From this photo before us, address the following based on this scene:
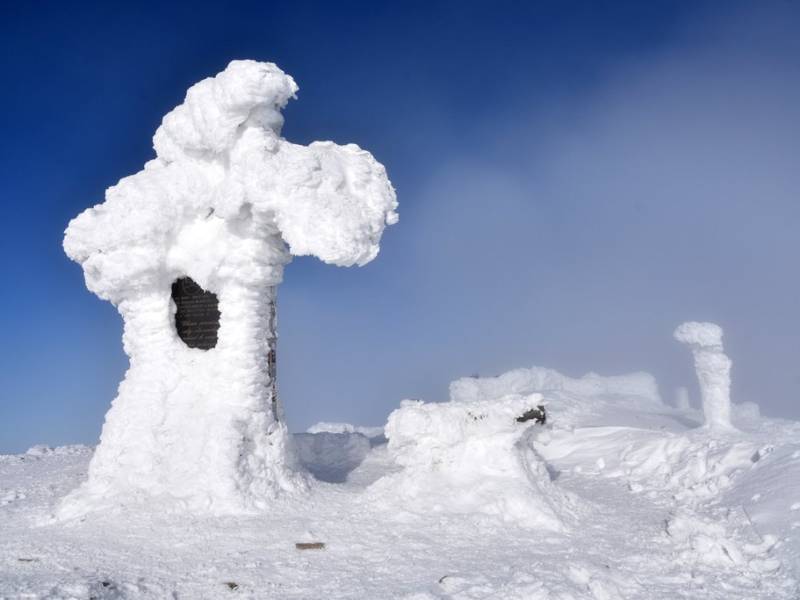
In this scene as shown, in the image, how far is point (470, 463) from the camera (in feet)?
29.1

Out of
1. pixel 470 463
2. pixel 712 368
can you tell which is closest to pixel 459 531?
pixel 470 463

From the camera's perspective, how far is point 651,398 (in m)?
37.8

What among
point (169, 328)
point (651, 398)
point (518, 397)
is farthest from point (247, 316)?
point (651, 398)

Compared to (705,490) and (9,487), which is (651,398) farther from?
(9,487)

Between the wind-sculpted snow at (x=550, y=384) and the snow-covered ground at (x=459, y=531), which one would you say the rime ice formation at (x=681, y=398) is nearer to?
the wind-sculpted snow at (x=550, y=384)

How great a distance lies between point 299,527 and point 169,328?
404 cm

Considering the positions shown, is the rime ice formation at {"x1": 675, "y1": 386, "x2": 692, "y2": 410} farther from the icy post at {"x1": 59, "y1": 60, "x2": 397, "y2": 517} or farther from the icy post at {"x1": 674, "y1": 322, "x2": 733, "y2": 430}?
the icy post at {"x1": 59, "y1": 60, "x2": 397, "y2": 517}

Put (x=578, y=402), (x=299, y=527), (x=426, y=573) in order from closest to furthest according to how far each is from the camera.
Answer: (x=426, y=573) < (x=299, y=527) < (x=578, y=402)

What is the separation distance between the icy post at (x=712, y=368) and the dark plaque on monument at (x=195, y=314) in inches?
730

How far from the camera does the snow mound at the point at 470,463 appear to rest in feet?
26.8

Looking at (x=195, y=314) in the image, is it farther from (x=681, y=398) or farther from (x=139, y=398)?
(x=681, y=398)

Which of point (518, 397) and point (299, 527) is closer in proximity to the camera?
point (299, 527)

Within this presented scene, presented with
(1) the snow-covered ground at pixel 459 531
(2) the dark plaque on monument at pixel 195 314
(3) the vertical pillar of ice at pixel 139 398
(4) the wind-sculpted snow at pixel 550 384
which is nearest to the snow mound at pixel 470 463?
(1) the snow-covered ground at pixel 459 531

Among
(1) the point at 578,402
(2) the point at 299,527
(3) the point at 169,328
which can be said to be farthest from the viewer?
(1) the point at 578,402
